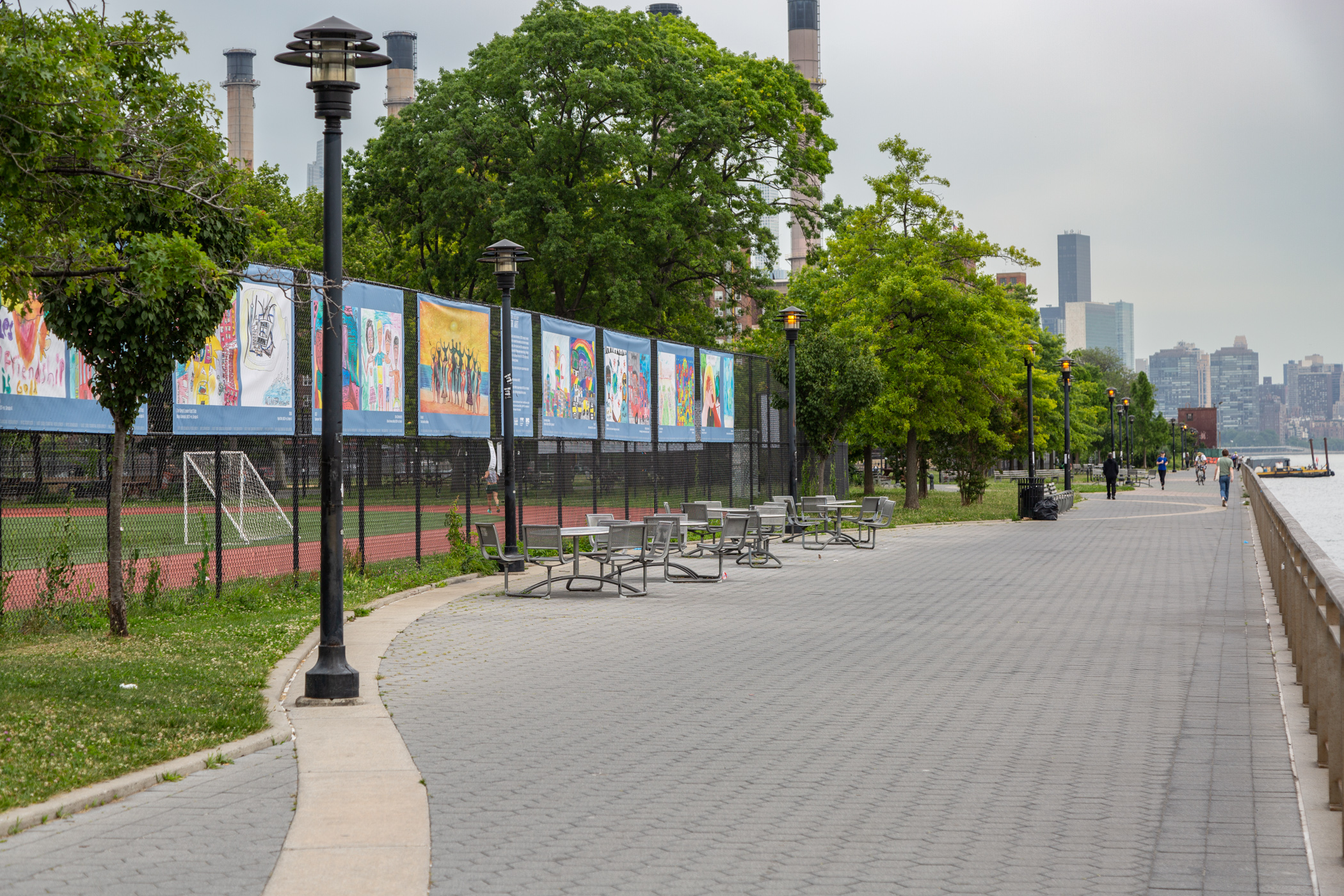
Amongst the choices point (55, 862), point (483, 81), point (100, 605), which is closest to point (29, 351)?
point (100, 605)

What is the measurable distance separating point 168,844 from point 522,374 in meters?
16.0

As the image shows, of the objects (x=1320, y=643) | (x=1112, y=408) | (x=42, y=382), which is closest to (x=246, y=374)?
(x=42, y=382)

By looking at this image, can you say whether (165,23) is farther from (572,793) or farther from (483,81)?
(483,81)

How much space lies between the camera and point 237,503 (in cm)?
2462

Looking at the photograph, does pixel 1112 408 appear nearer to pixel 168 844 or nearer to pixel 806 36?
pixel 168 844

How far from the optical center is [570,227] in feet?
128

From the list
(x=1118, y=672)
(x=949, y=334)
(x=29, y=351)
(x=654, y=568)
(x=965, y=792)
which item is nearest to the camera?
(x=965, y=792)

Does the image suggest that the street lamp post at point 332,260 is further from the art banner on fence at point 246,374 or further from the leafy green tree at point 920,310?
the leafy green tree at point 920,310

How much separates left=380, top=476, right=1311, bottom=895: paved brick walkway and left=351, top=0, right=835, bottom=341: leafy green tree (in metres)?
26.2

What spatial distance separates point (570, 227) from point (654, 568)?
2024cm

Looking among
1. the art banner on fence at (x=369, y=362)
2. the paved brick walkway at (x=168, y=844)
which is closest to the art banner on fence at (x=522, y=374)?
the art banner on fence at (x=369, y=362)

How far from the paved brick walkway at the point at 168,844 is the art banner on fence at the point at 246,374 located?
25.9 feet

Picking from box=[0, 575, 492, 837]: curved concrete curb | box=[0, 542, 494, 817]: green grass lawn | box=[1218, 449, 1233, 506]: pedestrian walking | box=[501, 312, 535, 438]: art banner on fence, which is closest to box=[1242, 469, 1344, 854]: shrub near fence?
box=[0, 575, 492, 837]: curved concrete curb

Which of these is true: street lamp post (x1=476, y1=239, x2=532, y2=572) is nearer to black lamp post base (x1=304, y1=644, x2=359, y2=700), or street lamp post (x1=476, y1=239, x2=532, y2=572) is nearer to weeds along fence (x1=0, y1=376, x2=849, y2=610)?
weeds along fence (x1=0, y1=376, x2=849, y2=610)
